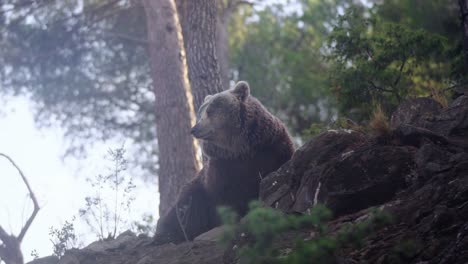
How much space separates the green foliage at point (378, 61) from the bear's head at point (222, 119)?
2.36m

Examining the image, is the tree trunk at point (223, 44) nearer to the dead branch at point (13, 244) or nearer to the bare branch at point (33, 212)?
the bare branch at point (33, 212)

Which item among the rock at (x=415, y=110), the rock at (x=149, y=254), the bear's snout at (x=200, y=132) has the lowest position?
the rock at (x=149, y=254)

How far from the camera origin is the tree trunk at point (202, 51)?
44.1 feet

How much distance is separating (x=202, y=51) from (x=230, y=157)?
4377 millimetres

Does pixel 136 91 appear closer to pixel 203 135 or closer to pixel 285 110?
pixel 285 110

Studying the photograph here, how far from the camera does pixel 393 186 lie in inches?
253

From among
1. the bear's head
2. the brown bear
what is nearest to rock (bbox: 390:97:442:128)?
the brown bear

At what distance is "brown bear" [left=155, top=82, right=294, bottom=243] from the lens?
954 centimetres

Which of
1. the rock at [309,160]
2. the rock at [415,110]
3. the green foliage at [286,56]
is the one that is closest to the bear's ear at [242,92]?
the rock at [309,160]

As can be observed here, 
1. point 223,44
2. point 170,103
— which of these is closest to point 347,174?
point 170,103

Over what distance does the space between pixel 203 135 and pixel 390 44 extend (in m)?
3.89

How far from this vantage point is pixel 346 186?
6617mm

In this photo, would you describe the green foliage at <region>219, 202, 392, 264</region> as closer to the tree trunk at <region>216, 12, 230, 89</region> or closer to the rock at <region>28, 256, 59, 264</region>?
the rock at <region>28, 256, 59, 264</region>

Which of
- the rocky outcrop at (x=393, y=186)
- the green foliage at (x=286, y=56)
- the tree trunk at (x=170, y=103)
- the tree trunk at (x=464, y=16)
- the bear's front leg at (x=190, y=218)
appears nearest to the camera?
the rocky outcrop at (x=393, y=186)
